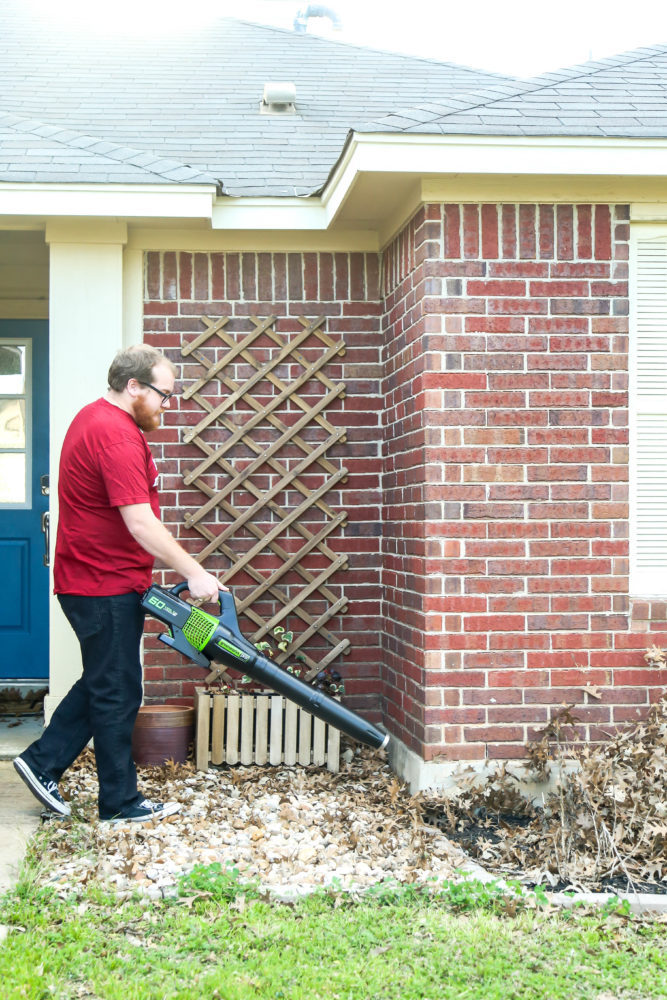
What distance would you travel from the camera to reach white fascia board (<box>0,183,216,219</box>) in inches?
191

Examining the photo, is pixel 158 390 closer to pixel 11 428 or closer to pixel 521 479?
pixel 521 479

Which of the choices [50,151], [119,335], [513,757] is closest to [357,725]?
[513,757]

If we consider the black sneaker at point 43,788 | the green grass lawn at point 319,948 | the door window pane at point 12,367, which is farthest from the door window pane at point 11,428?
the green grass lawn at point 319,948

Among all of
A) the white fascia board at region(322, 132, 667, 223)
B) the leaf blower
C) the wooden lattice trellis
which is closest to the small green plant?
the leaf blower

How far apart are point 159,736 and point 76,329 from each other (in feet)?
6.65

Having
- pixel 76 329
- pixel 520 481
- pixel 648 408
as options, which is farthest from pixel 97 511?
pixel 648 408

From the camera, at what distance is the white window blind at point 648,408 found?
4.70m

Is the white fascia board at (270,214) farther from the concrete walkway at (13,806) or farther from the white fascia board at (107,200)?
the concrete walkway at (13,806)

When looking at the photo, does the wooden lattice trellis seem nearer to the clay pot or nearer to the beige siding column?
the beige siding column

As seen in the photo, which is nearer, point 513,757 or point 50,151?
point 513,757

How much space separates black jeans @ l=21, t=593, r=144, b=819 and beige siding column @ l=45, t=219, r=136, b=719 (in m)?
1.17

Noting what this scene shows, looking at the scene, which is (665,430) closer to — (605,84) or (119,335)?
(605,84)

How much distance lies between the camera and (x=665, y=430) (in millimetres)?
4738

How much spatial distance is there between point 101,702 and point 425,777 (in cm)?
139
